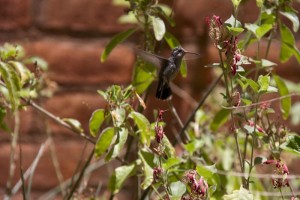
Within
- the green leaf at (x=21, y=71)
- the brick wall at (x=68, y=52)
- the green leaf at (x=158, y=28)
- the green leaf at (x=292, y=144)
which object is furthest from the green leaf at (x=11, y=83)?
the brick wall at (x=68, y=52)

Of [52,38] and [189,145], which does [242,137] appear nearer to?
[189,145]

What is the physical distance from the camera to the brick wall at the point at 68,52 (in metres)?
1.80

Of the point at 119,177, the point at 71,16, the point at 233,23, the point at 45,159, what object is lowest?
the point at 45,159

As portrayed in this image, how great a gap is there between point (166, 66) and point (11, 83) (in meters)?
0.19

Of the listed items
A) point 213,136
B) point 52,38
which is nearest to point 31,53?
point 52,38

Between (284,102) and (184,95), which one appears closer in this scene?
(284,102)

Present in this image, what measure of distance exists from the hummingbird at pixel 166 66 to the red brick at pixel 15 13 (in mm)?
1015

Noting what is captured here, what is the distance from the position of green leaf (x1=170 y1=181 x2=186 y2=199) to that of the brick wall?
3.49 ft

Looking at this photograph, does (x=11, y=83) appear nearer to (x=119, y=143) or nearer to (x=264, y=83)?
(x=119, y=143)

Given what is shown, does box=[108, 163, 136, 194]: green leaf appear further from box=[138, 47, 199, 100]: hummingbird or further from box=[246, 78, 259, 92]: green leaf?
box=[246, 78, 259, 92]: green leaf

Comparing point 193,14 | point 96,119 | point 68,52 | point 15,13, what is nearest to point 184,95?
point 193,14

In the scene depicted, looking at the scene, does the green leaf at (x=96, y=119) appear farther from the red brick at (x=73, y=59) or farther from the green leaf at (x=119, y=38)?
the red brick at (x=73, y=59)

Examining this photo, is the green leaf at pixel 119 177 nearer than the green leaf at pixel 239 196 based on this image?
No

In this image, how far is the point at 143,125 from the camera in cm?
83
